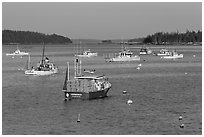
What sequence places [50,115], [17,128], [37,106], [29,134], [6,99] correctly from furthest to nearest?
[6,99]
[37,106]
[50,115]
[17,128]
[29,134]

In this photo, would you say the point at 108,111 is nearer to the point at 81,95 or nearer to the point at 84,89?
the point at 81,95

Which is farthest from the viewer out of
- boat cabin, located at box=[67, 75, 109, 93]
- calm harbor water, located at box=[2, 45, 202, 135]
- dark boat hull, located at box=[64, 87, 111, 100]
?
boat cabin, located at box=[67, 75, 109, 93]

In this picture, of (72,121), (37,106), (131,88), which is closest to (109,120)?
(72,121)

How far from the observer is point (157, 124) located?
24156mm

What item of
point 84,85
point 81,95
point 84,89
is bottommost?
point 81,95

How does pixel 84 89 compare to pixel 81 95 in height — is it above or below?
above

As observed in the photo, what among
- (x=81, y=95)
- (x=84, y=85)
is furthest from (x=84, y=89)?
(x=81, y=95)

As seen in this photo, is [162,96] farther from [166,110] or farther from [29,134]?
[29,134]

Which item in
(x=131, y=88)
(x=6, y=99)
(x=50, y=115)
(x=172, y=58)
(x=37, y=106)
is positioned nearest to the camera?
(x=50, y=115)

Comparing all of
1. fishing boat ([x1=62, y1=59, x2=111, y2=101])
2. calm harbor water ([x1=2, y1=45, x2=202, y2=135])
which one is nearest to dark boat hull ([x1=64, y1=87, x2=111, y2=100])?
fishing boat ([x1=62, y1=59, x2=111, y2=101])

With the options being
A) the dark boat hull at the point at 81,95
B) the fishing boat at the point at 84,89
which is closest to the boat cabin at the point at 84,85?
the fishing boat at the point at 84,89

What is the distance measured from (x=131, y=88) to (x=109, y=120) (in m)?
15.1

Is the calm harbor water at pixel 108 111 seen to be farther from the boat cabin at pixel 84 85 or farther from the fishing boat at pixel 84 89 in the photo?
the boat cabin at pixel 84 85

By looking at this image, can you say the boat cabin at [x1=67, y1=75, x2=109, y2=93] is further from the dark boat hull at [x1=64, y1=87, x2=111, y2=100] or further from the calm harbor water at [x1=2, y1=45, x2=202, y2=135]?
the calm harbor water at [x1=2, y1=45, x2=202, y2=135]
